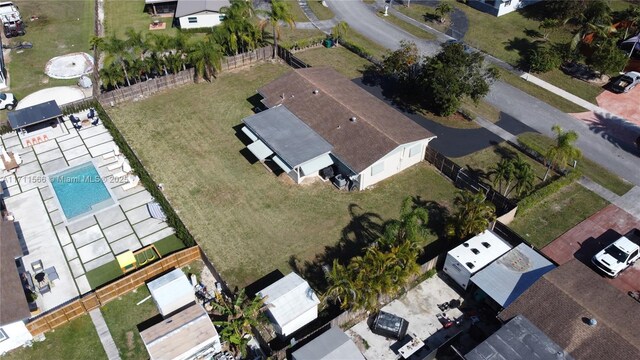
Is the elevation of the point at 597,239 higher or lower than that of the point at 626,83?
lower

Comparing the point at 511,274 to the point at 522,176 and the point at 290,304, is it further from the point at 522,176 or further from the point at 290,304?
the point at 290,304

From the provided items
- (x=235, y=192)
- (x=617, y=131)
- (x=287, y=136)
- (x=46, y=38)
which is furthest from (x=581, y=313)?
(x=46, y=38)

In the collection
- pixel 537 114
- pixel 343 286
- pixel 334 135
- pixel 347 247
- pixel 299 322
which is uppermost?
pixel 334 135

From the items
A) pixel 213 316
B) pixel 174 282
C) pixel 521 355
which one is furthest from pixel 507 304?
pixel 174 282

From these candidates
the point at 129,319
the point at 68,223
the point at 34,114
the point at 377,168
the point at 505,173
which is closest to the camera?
the point at 129,319

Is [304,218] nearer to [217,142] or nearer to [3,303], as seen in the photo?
[217,142]

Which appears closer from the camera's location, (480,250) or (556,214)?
(480,250)

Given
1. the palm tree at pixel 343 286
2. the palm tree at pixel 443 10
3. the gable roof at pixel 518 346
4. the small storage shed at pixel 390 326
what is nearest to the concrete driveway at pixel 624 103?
the palm tree at pixel 443 10
